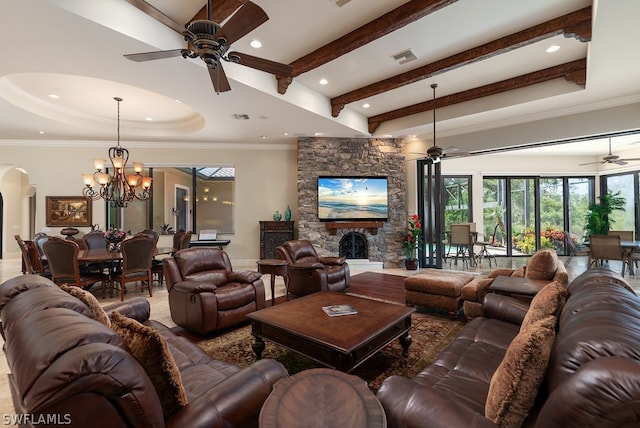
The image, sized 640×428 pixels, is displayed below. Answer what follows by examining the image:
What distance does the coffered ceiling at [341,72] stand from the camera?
9.20 ft

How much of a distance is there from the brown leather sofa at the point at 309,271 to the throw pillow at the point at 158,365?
3081 millimetres

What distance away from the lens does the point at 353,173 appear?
677 centimetres

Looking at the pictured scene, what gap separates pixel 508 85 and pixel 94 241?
7993 millimetres

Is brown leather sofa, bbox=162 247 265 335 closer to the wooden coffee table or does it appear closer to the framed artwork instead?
the wooden coffee table

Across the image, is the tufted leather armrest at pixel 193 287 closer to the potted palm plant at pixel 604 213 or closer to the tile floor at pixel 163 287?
the tile floor at pixel 163 287

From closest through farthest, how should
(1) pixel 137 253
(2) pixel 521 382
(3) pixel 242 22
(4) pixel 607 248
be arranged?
(2) pixel 521 382
(3) pixel 242 22
(1) pixel 137 253
(4) pixel 607 248

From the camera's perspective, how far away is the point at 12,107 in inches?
186

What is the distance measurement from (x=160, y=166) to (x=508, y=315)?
7749mm

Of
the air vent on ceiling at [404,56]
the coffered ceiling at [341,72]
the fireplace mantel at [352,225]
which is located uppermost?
the air vent on ceiling at [404,56]

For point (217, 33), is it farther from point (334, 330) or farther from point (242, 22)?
point (334, 330)

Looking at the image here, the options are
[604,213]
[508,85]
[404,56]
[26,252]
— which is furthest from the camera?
[604,213]

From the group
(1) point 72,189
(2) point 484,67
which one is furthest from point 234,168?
(2) point 484,67

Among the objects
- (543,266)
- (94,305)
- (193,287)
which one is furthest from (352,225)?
(94,305)

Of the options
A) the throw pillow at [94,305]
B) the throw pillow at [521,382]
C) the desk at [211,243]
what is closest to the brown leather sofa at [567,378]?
the throw pillow at [521,382]
